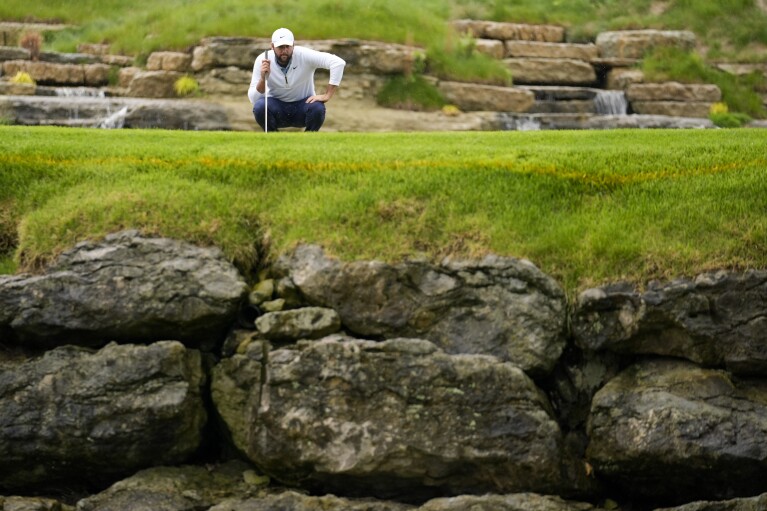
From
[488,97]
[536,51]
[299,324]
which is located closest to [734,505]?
[299,324]

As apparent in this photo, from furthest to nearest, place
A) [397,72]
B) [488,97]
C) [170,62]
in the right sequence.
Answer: [488,97] < [170,62] < [397,72]

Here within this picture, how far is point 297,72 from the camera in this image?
17406 mm

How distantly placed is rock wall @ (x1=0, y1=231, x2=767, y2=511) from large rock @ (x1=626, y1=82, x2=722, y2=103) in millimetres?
18807

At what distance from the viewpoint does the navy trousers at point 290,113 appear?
17.7m

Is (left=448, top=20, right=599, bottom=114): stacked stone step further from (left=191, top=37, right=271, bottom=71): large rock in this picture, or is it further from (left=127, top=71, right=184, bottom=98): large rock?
(left=127, top=71, right=184, bottom=98): large rock

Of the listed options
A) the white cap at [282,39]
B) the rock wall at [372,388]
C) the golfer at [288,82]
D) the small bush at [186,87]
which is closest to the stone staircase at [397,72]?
the small bush at [186,87]

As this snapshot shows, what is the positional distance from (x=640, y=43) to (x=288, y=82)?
16.6m

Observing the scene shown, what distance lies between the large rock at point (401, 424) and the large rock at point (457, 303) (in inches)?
12.3

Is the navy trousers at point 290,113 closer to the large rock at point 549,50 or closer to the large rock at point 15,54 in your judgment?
the large rock at point 15,54

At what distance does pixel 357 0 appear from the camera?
3028 cm

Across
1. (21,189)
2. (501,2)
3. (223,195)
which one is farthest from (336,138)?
(501,2)

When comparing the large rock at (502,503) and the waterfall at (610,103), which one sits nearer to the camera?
the large rock at (502,503)

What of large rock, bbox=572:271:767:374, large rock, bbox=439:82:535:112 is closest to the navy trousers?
large rock, bbox=572:271:767:374

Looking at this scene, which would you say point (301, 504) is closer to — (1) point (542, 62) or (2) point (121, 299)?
(2) point (121, 299)
